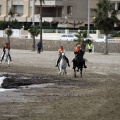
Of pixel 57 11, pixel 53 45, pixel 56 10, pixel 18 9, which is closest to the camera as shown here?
pixel 53 45

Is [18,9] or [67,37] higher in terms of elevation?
[18,9]

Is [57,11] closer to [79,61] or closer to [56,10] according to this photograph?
[56,10]

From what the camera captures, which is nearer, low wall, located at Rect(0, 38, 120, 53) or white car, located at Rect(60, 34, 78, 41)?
low wall, located at Rect(0, 38, 120, 53)

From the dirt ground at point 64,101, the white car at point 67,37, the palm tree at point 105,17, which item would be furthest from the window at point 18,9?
the dirt ground at point 64,101

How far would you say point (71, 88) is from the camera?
22.0 meters

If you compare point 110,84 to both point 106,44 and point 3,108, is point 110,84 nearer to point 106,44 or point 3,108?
point 3,108

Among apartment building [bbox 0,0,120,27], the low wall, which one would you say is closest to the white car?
the low wall

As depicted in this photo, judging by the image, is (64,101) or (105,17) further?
(105,17)

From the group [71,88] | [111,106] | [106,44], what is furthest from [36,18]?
[111,106]

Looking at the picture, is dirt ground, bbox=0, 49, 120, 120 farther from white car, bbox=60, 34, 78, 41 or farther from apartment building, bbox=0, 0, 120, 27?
apartment building, bbox=0, 0, 120, 27

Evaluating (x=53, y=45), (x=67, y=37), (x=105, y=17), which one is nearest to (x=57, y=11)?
(x=67, y=37)

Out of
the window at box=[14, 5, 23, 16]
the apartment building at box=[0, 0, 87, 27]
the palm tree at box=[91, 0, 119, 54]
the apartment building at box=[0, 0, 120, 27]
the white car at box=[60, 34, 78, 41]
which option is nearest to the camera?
the palm tree at box=[91, 0, 119, 54]

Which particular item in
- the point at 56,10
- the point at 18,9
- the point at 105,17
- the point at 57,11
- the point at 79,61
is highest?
the point at 18,9

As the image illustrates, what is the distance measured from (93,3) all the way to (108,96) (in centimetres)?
7587
